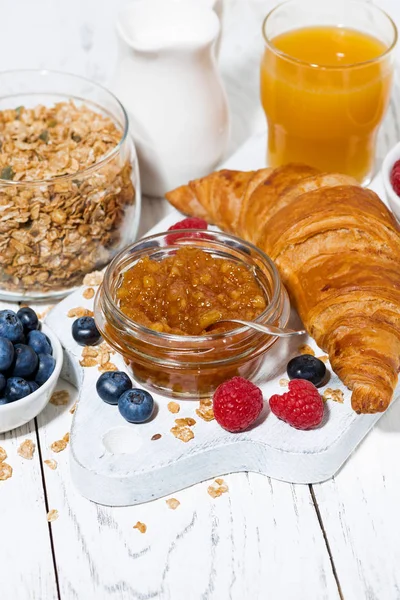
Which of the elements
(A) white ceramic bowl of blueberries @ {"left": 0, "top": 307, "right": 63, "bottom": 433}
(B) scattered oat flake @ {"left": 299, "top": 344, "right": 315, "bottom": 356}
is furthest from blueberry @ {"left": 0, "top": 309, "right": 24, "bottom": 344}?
(B) scattered oat flake @ {"left": 299, "top": 344, "right": 315, "bottom": 356}

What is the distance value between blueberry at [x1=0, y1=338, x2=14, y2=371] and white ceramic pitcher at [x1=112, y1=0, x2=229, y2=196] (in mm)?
821

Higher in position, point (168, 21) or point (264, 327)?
point (168, 21)

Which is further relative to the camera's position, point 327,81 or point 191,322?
point 327,81

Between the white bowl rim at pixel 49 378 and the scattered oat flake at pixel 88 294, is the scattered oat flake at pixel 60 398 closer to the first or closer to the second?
the white bowl rim at pixel 49 378

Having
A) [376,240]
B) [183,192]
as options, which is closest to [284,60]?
[183,192]

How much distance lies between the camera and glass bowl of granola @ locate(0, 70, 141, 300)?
2.18 meters

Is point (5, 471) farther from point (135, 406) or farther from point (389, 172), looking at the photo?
point (389, 172)

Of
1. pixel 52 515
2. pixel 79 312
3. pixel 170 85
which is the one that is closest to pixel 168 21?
pixel 170 85

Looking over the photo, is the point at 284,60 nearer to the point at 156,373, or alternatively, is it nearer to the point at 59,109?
the point at 59,109

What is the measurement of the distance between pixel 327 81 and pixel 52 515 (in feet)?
3.94

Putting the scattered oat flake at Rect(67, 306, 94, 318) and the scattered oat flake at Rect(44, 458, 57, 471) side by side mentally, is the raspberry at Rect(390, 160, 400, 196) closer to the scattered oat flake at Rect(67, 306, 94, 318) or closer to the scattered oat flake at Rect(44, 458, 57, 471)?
the scattered oat flake at Rect(67, 306, 94, 318)

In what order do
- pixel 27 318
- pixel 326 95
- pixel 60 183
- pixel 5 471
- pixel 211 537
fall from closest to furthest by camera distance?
pixel 211 537 < pixel 5 471 < pixel 27 318 < pixel 60 183 < pixel 326 95

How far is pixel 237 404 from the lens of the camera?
188 cm

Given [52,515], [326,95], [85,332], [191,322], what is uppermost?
[326,95]
